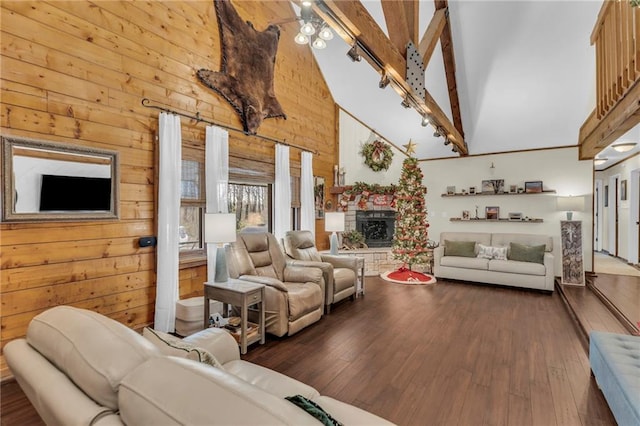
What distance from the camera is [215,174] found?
400 cm

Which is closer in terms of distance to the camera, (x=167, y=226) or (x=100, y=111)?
(x=100, y=111)

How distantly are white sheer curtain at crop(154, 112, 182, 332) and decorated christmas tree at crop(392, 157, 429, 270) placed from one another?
161 inches

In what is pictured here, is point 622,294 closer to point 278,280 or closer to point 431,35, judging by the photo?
point 431,35

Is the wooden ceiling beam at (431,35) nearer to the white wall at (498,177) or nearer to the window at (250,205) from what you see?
the white wall at (498,177)

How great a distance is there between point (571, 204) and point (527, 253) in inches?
54.4

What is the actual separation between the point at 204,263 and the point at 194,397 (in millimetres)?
3512

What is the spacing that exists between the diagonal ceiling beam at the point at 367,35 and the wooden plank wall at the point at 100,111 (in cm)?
202

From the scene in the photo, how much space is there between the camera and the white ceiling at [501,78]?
4.43m

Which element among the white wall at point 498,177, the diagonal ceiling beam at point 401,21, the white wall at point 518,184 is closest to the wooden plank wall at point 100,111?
the diagonal ceiling beam at point 401,21

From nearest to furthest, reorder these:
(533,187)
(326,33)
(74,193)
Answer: (74,193)
(326,33)
(533,187)

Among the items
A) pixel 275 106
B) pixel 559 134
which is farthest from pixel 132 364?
pixel 559 134

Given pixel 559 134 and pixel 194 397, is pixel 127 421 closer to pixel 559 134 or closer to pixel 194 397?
pixel 194 397

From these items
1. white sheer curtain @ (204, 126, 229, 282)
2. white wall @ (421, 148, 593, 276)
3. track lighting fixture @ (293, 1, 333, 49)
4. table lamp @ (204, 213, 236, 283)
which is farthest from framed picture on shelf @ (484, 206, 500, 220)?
table lamp @ (204, 213, 236, 283)

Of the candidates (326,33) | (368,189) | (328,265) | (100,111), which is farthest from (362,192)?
(100,111)
